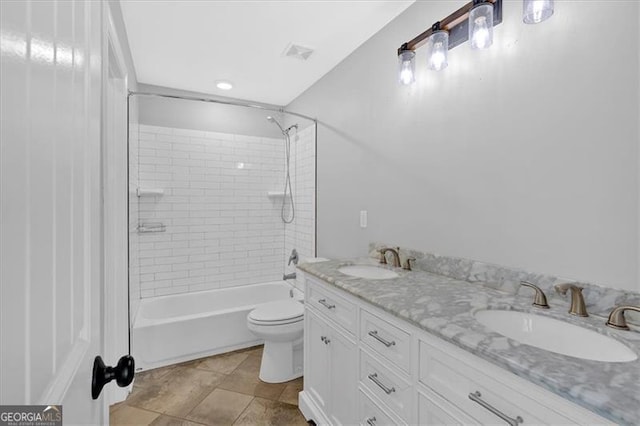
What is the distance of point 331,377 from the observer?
1637 millimetres

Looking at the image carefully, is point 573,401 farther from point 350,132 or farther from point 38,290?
point 350,132

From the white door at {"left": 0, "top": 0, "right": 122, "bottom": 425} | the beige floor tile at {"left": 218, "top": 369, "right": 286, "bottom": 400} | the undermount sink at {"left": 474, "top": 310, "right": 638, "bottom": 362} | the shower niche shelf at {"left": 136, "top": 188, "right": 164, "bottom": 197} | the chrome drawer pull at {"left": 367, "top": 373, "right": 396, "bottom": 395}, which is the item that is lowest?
the beige floor tile at {"left": 218, "top": 369, "right": 286, "bottom": 400}

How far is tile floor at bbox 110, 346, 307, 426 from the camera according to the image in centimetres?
194

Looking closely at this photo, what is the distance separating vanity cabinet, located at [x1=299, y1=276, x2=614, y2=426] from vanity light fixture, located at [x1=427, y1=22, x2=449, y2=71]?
1226 mm

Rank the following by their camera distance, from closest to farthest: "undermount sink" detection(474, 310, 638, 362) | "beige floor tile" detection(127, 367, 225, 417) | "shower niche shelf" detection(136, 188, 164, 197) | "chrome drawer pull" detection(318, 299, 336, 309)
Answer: "undermount sink" detection(474, 310, 638, 362), "chrome drawer pull" detection(318, 299, 336, 309), "beige floor tile" detection(127, 367, 225, 417), "shower niche shelf" detection(136, 188, 164, 197)

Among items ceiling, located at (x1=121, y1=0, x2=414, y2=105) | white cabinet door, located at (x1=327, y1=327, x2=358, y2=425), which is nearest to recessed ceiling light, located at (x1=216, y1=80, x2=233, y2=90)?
ceiling, located at (x1=121, y1=0, x2=414, y2=105)

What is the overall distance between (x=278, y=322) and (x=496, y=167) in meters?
1.75

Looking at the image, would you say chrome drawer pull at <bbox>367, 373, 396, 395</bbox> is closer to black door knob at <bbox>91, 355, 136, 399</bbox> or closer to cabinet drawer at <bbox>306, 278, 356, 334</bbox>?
cabinet drawer at <bbox>306, 278, 356, 334</bbox>

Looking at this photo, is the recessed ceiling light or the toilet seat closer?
the toilet seat

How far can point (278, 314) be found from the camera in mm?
2461

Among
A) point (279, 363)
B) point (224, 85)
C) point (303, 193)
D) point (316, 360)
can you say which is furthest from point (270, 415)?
point (224, 85)

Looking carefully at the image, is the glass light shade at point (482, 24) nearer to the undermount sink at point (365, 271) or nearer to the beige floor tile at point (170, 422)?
the undermount sink at point (365, 271)

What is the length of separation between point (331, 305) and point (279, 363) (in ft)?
3.46

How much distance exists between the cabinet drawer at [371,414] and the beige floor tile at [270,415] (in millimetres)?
708
